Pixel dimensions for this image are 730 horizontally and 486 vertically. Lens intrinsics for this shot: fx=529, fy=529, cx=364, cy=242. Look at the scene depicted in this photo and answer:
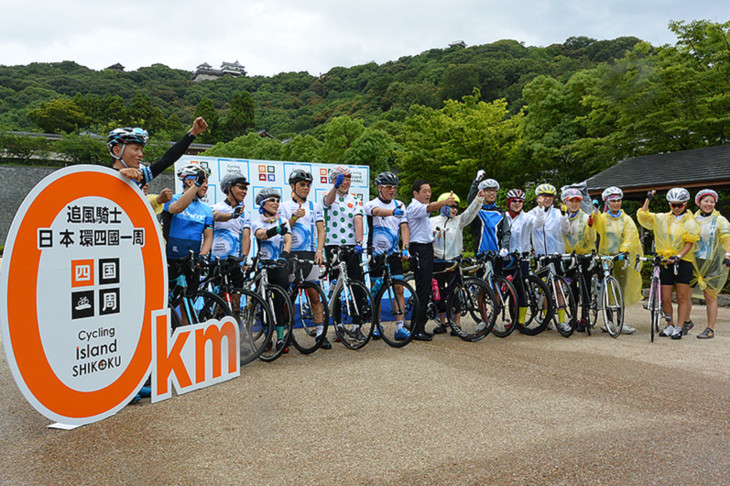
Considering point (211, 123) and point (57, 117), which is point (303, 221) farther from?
point (211, 123)

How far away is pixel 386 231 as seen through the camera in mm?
6762

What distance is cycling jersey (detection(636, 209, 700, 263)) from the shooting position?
23.4 ft

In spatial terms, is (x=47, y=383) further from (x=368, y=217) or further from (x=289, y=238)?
(x=368, y=217)

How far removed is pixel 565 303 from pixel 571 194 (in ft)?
4.97

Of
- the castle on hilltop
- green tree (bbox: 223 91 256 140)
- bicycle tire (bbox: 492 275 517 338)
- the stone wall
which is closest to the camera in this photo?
bicycle tire (bbox: 492 275 517 338)

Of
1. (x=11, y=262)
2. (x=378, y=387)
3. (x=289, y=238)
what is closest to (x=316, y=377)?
(x=378, y=387)

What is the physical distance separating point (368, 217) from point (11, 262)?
4284 millimetres

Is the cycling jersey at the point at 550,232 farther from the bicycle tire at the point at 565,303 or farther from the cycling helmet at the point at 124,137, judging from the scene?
the cycling helmet at the point at 124,137

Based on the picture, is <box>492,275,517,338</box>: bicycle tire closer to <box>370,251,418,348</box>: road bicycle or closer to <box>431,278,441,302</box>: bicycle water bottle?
<box>431,278,441,302</box>: bicycle water bottle

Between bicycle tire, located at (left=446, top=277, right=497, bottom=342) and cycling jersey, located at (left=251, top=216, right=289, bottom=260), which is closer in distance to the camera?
cycling jersey, located at (left=251, top=216, right=289, bottom=260)

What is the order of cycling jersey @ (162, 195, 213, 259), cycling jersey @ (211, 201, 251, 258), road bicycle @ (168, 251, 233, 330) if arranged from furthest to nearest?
1. cycling jersey @ (211, 201, 251, 258)
2. cycling jersey @ (162, 195, 213, 259)
3. road bicycle @ (168, 251, 233, 330)

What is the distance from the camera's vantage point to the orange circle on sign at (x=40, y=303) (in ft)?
10.4

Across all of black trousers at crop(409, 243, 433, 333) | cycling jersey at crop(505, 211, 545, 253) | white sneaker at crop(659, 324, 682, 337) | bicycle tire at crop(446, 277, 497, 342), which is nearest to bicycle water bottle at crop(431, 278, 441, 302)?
bicycle tire at crop(446, 277, 497, 342)

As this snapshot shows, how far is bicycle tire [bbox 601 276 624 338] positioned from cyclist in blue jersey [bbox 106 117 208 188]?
552 cm
